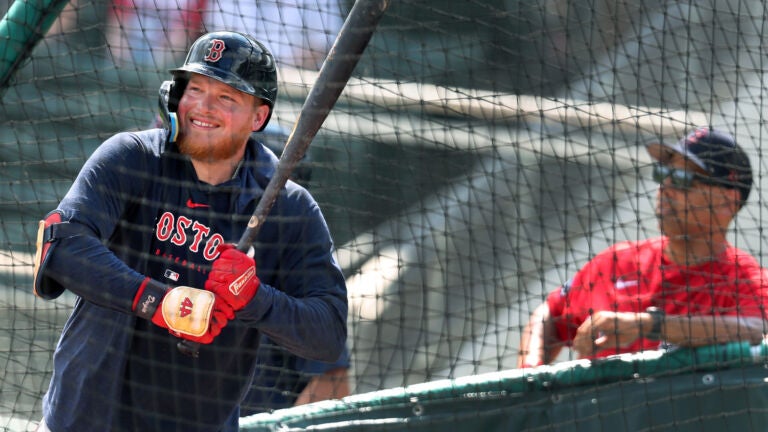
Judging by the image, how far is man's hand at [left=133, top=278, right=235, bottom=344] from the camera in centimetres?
290

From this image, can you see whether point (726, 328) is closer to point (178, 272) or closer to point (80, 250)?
point (178, 272)

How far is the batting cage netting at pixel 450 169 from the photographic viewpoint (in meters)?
3.95

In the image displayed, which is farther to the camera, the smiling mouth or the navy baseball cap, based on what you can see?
the navy baseball cap

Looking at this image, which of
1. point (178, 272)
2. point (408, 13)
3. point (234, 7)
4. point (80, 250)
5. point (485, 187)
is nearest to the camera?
point (80, 250)

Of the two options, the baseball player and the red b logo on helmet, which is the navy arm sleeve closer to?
the baseball player

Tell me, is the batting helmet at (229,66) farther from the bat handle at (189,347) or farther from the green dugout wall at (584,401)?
the green dugout wall at (584,401)

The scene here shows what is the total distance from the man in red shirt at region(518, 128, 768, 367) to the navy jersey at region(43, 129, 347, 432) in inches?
53.5

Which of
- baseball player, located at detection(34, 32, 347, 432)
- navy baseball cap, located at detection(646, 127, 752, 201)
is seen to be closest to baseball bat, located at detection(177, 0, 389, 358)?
baseball player, located at detection(34, 32, 347, 432)

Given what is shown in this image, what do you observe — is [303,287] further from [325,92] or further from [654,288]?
[654,288]

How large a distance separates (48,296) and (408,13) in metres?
4.19

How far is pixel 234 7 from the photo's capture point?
6312 millimetres

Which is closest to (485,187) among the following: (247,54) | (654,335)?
(654,335)

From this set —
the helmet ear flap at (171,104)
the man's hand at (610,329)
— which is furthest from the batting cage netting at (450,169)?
the helmet ear flap at (171,104)

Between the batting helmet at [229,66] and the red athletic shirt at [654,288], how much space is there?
1613 millimetres
